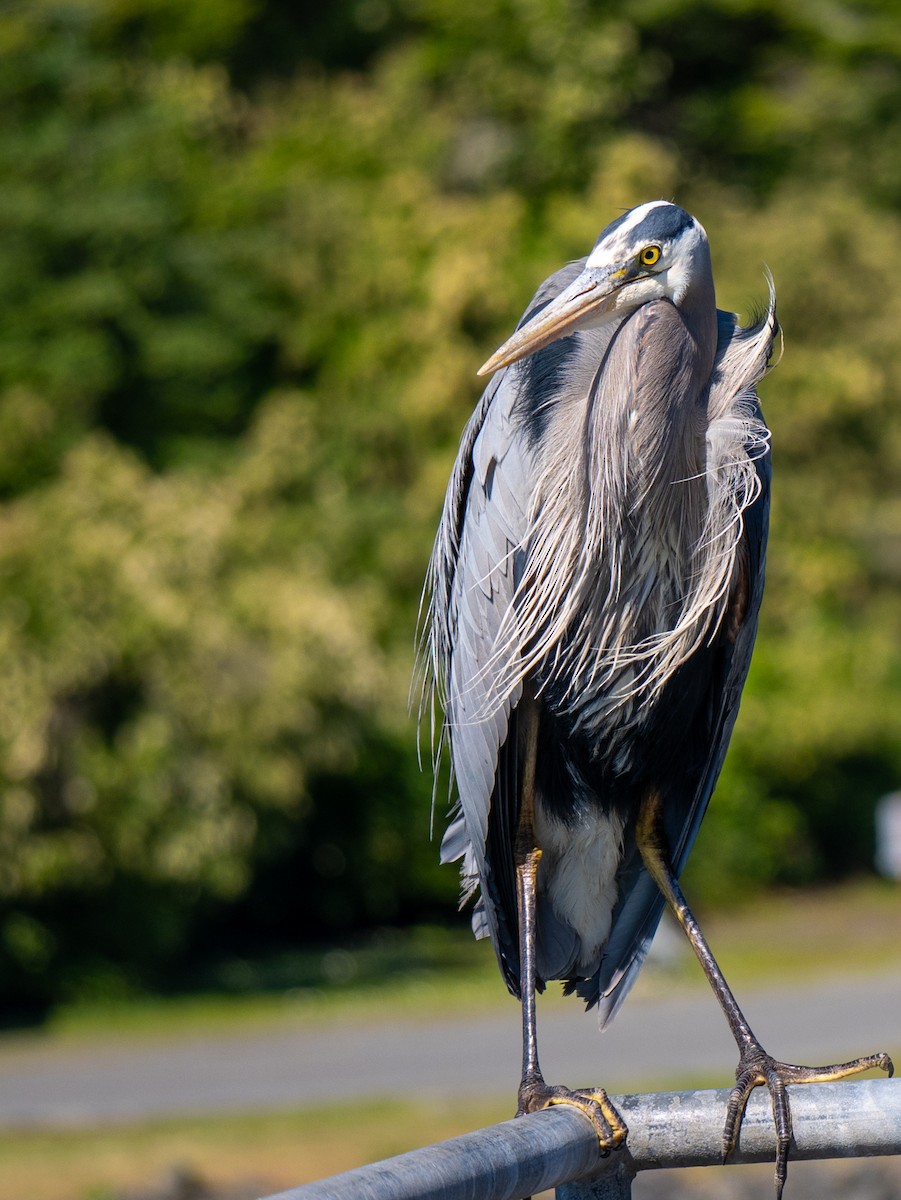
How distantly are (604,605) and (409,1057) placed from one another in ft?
28.1

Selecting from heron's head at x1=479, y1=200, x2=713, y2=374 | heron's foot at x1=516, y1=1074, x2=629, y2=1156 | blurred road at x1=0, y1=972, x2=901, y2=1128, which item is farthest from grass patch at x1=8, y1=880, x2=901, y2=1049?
heron's head at x1=479, y1=200, x2=713, y2=374

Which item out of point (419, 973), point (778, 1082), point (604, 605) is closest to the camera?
point (778, 1082)

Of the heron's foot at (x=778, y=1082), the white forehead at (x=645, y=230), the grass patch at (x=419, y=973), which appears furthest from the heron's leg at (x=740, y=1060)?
the grass patch at (x=419, y=973)

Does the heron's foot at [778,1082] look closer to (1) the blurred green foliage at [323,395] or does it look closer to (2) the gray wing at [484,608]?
(2) the gray wing at [484,608]

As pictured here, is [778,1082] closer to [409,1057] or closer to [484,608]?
[484,608]

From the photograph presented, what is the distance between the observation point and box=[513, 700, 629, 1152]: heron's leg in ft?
9.82

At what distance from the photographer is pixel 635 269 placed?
3199 mm

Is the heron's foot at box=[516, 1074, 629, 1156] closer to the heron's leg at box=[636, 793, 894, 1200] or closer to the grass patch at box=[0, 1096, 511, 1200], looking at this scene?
the heron's leg at box=[636, 793, 894, 1200]

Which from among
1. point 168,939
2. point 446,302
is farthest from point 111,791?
point 446,302

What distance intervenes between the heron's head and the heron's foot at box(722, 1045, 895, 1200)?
4.73ft

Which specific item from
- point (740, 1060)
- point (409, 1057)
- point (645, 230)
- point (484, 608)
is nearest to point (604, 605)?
point (484, 608)

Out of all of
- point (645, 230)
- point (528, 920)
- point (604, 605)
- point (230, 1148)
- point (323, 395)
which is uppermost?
point (323, 395)

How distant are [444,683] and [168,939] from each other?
10756 mm

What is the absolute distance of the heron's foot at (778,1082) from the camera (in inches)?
100.0
